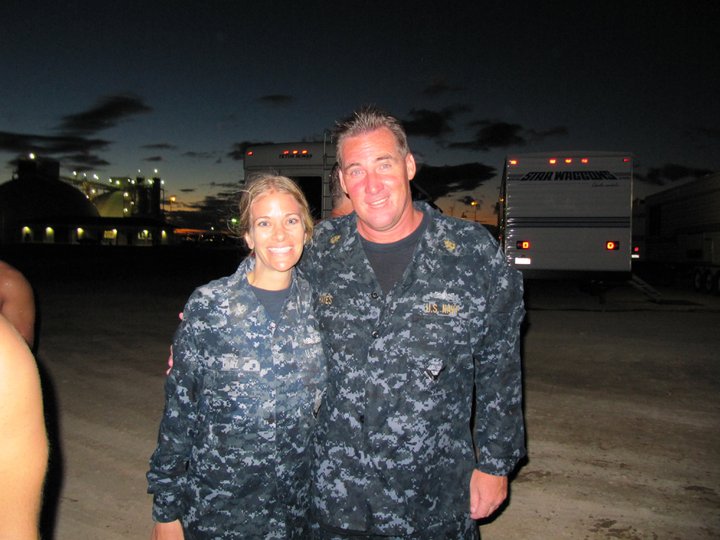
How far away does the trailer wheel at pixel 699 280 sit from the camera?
1978 cm

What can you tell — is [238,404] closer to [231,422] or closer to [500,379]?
[231,422]

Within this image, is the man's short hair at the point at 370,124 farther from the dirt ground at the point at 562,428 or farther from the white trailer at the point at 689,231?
the white trailer at the point at 689,231

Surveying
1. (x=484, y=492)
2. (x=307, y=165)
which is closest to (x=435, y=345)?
(x=484, y=492)

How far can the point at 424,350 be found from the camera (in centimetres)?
214

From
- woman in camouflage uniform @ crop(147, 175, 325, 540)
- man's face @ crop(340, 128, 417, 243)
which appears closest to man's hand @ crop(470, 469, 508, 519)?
woman in camouflage uniform @ crop(147, 175, 325, 540)

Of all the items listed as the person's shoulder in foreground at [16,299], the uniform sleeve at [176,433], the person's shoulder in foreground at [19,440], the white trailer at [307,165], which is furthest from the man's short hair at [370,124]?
the white trailer at [307,165]

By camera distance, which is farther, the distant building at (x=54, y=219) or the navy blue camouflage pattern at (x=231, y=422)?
the distant building at (x=54, y=219)

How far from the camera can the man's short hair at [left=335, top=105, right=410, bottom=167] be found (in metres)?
2.33

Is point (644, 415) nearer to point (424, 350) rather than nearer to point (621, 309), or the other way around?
point (424, 350)

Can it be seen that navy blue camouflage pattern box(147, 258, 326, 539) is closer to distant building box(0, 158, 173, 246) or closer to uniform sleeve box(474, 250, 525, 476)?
uniform sleeve box(474, 250, 525, 476)

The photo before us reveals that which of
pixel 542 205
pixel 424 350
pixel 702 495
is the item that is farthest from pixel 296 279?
pixel 542 205

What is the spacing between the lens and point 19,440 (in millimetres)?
989

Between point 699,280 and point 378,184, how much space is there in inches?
862

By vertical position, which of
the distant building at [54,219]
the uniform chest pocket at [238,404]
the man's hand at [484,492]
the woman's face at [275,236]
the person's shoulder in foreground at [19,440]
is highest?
the distant building at [54,219]
